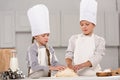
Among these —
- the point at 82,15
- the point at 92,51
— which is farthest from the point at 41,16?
the point at 92,51

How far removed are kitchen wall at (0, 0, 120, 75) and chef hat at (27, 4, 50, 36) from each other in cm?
162

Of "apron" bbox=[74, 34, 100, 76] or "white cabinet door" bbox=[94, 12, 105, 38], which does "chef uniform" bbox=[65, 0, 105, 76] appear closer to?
"apron" bbox=[74, 34, 100, 76]

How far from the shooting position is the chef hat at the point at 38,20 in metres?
1.36

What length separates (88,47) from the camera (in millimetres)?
1496

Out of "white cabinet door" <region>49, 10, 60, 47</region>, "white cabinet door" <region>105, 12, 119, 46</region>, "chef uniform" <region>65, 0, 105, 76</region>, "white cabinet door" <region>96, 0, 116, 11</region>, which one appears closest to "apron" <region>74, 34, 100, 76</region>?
"chef uniform" <region>65, 0, 105, 76</region>

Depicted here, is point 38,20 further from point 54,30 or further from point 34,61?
point 54,30

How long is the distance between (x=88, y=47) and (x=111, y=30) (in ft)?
5.47

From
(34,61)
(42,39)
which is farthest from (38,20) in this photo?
(34,61)

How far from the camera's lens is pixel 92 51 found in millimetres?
1472

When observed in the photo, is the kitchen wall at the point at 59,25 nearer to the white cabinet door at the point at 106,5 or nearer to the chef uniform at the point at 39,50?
the white cabinet door at the point at 106,5

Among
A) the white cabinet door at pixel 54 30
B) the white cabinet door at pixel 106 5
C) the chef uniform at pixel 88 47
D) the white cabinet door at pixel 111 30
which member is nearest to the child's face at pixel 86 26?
the chef uniform at pixel 88 47

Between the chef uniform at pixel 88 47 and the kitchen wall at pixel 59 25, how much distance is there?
1495 millimetres

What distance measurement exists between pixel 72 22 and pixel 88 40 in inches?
61.9

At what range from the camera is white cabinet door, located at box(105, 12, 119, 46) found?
310 cm
